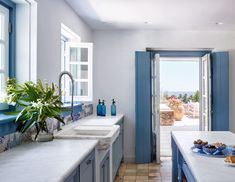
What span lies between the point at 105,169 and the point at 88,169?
2.52 feet

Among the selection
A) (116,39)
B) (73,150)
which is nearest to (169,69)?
(116,39)

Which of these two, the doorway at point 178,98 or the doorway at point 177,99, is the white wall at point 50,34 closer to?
the doorway at point 177,99

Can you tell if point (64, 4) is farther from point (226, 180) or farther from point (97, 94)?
point (226, 180)

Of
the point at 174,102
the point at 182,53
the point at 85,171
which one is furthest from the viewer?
the point at 174,102

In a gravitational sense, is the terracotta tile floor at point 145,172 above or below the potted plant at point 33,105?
below

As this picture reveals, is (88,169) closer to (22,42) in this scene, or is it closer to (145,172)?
(22,42)

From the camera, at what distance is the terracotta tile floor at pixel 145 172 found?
4.32 m

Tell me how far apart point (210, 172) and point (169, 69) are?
8.32 meters

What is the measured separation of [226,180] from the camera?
1.45 metres

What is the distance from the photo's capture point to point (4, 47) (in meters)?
2.51

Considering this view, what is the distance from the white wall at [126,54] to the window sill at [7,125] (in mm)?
3288

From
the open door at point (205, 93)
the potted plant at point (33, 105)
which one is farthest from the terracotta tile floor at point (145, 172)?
the potted plant at point (33, 105)

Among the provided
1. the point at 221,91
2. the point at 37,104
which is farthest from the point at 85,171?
the point at 221,91

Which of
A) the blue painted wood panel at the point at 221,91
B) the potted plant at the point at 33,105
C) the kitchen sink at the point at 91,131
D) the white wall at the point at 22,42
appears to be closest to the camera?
the potted plant at the point at 33,105
